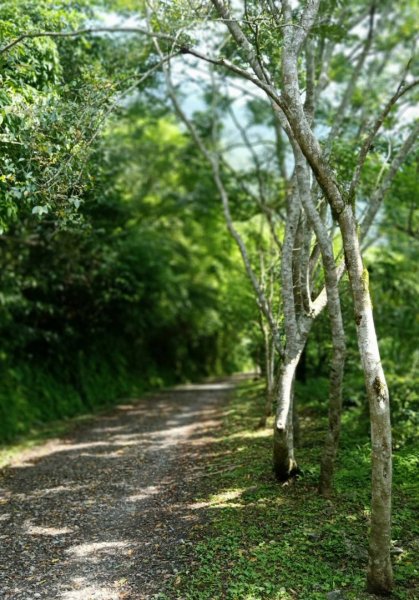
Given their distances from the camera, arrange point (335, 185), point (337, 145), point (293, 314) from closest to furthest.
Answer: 1. point (335, 185)
2. point (293, 314)
3. point (337, 145)

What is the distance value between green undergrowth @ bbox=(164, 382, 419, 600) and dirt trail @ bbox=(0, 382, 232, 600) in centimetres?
41

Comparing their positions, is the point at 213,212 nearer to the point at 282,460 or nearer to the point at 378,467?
the point at 282,460

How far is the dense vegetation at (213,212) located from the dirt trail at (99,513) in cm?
133

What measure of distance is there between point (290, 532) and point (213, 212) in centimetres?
1778

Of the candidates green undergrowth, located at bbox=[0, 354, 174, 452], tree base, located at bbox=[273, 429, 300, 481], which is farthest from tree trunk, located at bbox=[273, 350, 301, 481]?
green undergrowth, located at bbox=[0, 354, 174, 452]

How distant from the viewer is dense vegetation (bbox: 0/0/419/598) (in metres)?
6.98

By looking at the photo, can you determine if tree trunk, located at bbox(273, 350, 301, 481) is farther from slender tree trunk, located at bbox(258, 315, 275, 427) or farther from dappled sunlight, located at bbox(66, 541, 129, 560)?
slender tree trunk, located at bbox(258, 315, 275, 427)

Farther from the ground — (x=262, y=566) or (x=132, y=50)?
(x=132, y=50)

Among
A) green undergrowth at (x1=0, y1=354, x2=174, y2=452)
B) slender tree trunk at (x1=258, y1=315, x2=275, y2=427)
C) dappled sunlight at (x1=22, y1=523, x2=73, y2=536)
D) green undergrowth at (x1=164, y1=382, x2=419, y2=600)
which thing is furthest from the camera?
green undergrowth at (x1=0, y1=354, x2=174, y2=452)

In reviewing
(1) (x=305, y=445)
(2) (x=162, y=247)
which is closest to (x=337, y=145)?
(1) (x=305, y=445)

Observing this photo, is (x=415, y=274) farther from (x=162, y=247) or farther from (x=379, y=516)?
(x=379, y=516)

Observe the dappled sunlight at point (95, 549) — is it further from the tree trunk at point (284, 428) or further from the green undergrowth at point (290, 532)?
the tree trunk at point (284, 428)

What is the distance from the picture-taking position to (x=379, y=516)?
18.1 ft

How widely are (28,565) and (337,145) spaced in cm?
872
